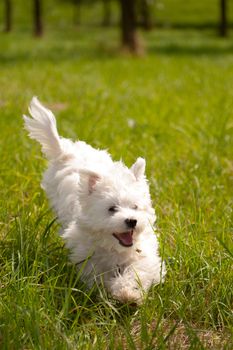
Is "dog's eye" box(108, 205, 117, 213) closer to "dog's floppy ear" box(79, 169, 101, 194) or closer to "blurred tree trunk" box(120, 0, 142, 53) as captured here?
"dog's floppy ear" box(79, 169, 101, 194)

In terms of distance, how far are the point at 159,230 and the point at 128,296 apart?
1.01m

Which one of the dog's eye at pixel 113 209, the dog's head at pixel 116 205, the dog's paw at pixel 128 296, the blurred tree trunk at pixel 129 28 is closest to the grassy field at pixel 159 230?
the dog's paw at pixel 128 296

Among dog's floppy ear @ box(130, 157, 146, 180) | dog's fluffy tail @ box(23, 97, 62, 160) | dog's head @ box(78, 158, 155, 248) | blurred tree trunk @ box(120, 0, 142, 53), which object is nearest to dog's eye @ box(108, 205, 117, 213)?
dog's head @ box(78, 158, 155, 248)

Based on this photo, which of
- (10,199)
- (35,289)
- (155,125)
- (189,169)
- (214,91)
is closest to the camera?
(35,289)

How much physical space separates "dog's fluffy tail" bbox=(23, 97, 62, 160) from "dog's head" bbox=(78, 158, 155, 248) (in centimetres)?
108

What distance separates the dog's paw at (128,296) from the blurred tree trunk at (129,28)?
19396 millimetres

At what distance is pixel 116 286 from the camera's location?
12.8 feet

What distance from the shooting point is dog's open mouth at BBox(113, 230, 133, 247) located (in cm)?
390

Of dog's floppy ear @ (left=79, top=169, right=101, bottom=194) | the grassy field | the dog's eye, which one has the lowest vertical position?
the grassy field

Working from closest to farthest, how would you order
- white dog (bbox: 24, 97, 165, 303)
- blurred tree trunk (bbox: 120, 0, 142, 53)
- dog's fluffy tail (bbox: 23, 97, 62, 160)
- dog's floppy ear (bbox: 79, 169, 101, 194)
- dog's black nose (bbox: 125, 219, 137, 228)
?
dog's black nose (bbox: 125, 219, 137, 228)
white dog (bbox: 24, 97, 165, 303)
dog's floppy ear (bbox: 79, 169, 101, 194)
dog's fluffy tail (bbox: 23, 97, 62, 160)
blurred tree trunk (bbox: 120, 0, 142, 53)

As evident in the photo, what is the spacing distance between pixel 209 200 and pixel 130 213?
1852mm

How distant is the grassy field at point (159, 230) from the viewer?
3426 mm

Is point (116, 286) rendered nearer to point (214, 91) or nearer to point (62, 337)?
point (62, 337)

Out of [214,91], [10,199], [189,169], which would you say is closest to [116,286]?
[10,199]
